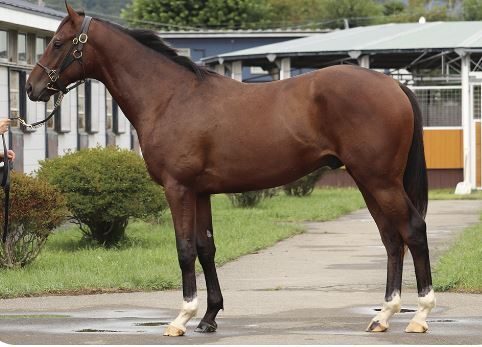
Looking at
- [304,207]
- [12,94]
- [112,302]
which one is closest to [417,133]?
[112,302]

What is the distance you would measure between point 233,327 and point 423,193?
6.17 feet

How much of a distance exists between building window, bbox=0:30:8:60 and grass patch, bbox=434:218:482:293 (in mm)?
9666

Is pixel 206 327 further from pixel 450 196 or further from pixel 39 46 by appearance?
pixel 450 196

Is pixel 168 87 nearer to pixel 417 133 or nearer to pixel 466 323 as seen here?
pixel 417 133

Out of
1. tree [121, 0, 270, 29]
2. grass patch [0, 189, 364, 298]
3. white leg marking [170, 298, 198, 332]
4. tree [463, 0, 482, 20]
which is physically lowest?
grass patch [0, 189, 364, 298]

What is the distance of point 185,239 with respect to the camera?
34.9 feet

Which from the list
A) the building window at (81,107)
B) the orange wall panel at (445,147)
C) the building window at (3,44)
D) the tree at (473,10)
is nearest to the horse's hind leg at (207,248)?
the building window at (3,44)

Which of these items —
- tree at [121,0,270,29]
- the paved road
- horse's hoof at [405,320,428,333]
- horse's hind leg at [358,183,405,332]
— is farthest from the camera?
tree at [121,0,270,29]

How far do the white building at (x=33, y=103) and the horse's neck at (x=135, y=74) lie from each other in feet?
41.4

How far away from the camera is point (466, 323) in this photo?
1084cm

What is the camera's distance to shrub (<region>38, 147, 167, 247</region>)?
17797 millimetres

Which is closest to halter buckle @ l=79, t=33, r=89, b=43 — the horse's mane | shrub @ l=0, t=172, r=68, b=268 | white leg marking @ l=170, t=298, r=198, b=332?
the horse's mane

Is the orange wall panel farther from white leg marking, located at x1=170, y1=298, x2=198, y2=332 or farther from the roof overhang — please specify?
white leg marking, located at x1=170, y1=298, x2=198, y2=332

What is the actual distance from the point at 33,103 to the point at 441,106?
47.6ft
